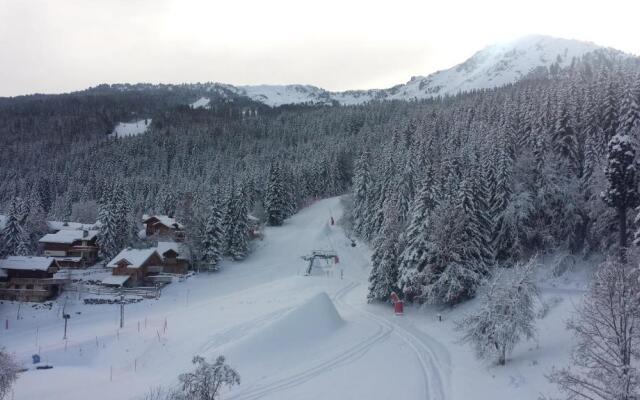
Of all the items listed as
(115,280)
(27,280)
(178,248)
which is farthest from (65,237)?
(115,280)

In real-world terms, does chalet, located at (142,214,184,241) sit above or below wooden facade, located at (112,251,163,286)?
above

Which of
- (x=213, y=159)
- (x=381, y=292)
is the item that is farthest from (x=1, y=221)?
(x=213, y=159)

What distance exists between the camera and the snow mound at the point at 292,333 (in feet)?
102

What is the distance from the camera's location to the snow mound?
102ft

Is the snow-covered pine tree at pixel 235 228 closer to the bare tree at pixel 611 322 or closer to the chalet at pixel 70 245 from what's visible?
the chalet at pixel 70 245

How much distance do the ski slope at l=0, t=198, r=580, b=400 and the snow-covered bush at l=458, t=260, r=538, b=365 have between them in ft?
3.86

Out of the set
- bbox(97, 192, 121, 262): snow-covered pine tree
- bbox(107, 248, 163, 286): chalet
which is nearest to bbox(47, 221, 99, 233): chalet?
bbox(97, 192, 121, 262): snow-covered pine tree

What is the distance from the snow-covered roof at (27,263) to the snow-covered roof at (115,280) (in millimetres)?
6732

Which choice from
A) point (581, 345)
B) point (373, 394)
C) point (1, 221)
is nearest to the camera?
point (581, 345)

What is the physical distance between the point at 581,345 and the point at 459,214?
85.7 ft

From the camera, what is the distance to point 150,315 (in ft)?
165

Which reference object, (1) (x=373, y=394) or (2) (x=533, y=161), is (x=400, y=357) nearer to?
(1) (x=373, y=394)

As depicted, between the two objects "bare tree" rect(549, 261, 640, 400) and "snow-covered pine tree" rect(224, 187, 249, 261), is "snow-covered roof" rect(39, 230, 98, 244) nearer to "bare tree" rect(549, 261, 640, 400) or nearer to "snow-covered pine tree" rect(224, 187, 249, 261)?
"snow-covered pine tree" rect(224, 187, 249, 261)

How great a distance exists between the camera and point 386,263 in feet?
148
